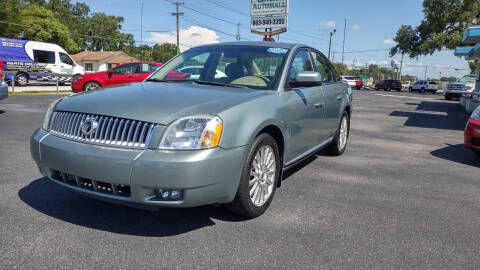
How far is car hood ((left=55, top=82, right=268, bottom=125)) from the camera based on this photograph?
106 inches

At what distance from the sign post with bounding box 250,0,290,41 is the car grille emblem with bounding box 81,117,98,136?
19304mm


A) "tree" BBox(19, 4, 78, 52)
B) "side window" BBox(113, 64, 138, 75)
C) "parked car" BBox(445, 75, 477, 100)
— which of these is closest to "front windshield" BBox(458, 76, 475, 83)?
"parked car" BBox(445, 75, 477, 100)

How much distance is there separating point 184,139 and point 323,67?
3160 mm

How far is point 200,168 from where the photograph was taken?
2.52 m

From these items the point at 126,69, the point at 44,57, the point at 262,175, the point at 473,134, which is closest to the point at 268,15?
the point at 126,69

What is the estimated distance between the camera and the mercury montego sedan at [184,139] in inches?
99.3

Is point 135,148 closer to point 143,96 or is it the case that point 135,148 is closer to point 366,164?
point 143,96

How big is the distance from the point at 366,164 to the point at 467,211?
6.21 feet

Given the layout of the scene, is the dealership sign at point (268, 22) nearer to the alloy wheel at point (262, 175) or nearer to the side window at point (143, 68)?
the side window at point (143, 68)

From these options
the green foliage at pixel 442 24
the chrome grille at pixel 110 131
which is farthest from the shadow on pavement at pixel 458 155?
the green foliage at pixel 442 24

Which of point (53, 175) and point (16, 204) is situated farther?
point (16, 204)

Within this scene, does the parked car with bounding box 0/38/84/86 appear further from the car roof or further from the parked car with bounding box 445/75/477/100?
the parked car with bounding box 445/75/477/100

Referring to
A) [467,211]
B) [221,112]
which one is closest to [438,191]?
[467,211]

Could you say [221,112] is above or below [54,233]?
above
